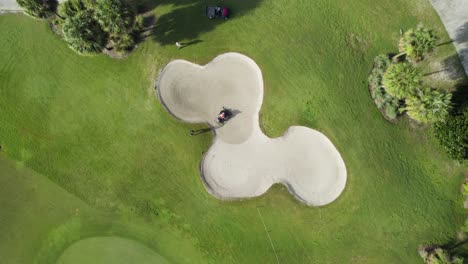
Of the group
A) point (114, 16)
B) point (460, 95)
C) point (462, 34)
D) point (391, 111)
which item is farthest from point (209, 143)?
point (462, 34)

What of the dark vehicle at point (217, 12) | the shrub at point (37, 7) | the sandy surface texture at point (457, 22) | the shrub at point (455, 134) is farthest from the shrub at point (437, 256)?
the shrub at point (37, 7)

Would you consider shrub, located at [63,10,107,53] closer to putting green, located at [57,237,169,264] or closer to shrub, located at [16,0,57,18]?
shrub, located at [16,0,57,18]

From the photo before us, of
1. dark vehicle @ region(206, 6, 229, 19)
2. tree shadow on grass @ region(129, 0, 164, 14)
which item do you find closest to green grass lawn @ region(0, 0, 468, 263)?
tree shadow on grass @ region(129, 0, 164, 14)

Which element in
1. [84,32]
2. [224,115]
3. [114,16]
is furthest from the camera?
[224,115]

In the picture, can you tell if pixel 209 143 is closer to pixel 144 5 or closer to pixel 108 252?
pixel 108 252

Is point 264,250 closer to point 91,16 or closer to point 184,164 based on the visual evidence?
point 184,164
